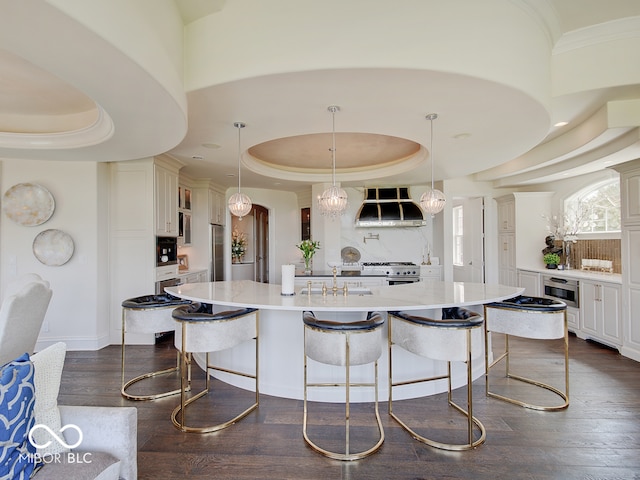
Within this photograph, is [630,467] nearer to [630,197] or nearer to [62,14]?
[630,197]

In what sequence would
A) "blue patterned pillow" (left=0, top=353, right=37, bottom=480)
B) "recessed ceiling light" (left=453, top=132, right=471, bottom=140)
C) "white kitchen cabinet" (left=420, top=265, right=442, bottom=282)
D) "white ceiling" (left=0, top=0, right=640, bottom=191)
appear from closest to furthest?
"blue patterned pillow" (left=0, top=353, right=37, bottom=480) → "white ceiling" (left=0, top=0, right=640, bottom=191) → "recessed ceiling light" (left=453, top=132, right=471, bottom=140) → "white kitchen cabinet" (left=420, top=265, right=442, bottom=282)

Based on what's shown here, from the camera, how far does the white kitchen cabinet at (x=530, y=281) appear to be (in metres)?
5.30

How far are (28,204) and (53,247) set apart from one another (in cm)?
60

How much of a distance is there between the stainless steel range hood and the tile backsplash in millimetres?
2426

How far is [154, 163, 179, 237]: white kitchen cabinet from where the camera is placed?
4.54m

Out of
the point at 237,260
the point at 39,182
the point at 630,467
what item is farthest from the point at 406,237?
the point at 39,182

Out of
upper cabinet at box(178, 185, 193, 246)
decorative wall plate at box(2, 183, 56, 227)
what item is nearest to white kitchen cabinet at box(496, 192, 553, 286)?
upper cabinet at box(178, 185, 193, 246)

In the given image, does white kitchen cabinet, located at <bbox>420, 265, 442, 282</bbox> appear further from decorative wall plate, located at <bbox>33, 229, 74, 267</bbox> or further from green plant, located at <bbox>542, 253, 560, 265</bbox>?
decorative wall plate, located at <bbox>33, 229, 74, 267</bbox>

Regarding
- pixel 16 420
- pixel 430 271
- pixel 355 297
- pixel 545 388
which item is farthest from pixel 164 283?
pixel 545 388

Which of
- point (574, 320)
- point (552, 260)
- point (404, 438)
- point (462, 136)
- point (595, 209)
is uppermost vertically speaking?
point (462, 136)

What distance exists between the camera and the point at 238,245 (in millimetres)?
8164

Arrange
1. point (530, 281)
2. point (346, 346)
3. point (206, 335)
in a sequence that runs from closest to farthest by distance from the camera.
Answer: point (346, 346), point (206, 335), point (530, 281)

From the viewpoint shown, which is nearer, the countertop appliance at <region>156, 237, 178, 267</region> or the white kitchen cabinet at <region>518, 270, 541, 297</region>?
the countertop appliance at <region>156, 237, 178, 267</region>

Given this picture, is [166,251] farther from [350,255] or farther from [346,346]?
[346,346]
